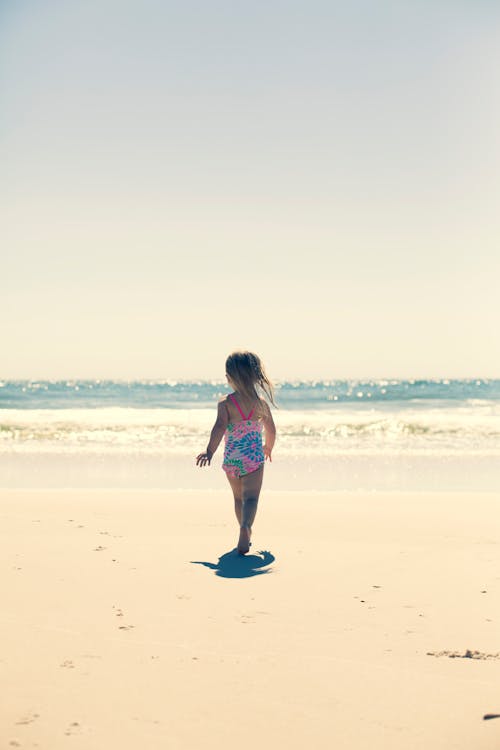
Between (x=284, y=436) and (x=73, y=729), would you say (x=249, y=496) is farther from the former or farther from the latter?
(x=284, y=436)

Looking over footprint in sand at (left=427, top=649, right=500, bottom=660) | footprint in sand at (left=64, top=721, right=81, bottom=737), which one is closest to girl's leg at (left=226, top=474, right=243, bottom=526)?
footprint in sand at (left=427, top=649, right=500, bottom=660)

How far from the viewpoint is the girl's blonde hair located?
19.2ft

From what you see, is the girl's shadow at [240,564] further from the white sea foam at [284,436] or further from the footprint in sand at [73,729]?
the white sea foam at [284,436]

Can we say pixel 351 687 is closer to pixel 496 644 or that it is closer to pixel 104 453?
pixel 496 644

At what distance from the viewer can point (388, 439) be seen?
17484 mm

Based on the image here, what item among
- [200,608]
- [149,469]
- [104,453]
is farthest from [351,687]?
[104,453]

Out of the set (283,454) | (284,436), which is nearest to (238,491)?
(283,454)

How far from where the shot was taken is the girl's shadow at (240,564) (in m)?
5.11

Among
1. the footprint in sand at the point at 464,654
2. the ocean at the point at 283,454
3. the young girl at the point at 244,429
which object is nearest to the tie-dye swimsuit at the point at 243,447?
the young girl at the point at 244,429

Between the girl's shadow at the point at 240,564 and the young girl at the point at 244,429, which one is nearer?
the girl's shadow at the point at 240,564

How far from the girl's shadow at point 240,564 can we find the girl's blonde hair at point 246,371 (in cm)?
129

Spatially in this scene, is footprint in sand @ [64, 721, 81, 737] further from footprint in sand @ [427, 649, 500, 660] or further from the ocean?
the ocean

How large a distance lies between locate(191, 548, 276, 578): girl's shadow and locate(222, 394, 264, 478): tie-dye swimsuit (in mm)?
643

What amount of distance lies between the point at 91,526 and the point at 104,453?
7415mm
